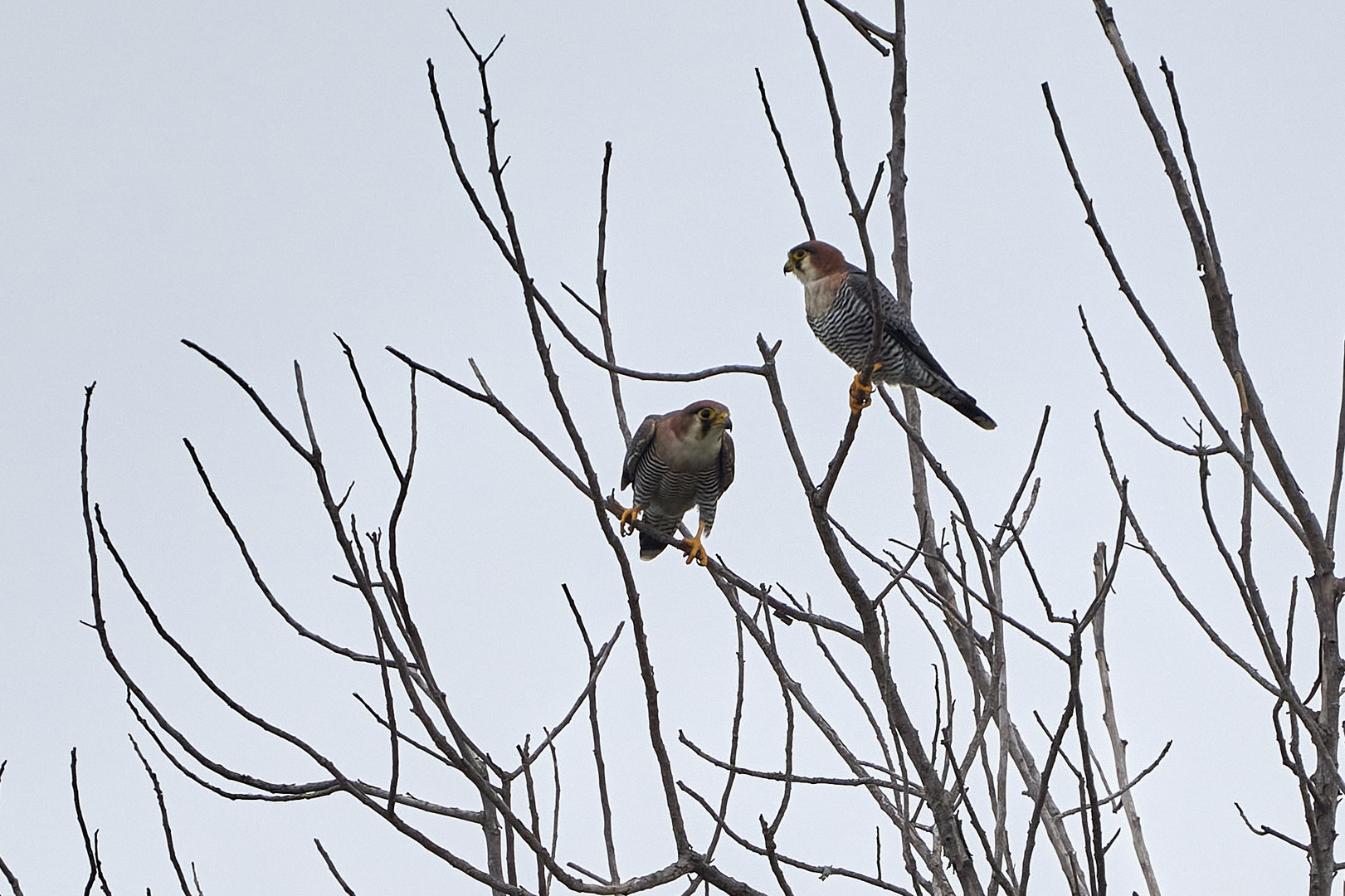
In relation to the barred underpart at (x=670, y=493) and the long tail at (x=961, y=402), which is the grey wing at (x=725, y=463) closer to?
the barred underpart at (x=670, y=493)

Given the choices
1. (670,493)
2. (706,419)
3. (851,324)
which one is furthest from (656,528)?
(851,324)

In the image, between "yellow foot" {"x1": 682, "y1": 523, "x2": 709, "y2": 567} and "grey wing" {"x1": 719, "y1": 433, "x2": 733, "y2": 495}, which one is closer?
"yellow foot" {"x1": 682, "y1": 523, "x2": 709, "y2": 567}

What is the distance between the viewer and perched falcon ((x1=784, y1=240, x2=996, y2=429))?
19.8 feet

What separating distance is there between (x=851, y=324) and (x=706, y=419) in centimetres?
90

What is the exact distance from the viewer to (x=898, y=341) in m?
5.93

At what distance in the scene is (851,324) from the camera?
21.0 feet

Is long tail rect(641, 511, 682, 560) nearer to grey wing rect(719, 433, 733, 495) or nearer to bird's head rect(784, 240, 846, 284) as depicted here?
grey wing rect(719, 433, 733, 495)

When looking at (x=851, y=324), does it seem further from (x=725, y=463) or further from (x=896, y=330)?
(x=725, y=463)

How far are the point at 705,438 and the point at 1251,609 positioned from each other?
14.0ft

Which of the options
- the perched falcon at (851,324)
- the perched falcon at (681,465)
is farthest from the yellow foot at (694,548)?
the perched falcon at (851,324)

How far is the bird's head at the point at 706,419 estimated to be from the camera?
6.66 m

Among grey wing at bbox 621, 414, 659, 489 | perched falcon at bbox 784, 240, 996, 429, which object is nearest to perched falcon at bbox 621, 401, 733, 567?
grey wing at bbox 621, 414, 659, 489

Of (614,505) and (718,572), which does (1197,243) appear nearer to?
(718,572)

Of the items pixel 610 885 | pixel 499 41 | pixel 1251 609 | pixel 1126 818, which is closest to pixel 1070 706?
pixel 1251 609
